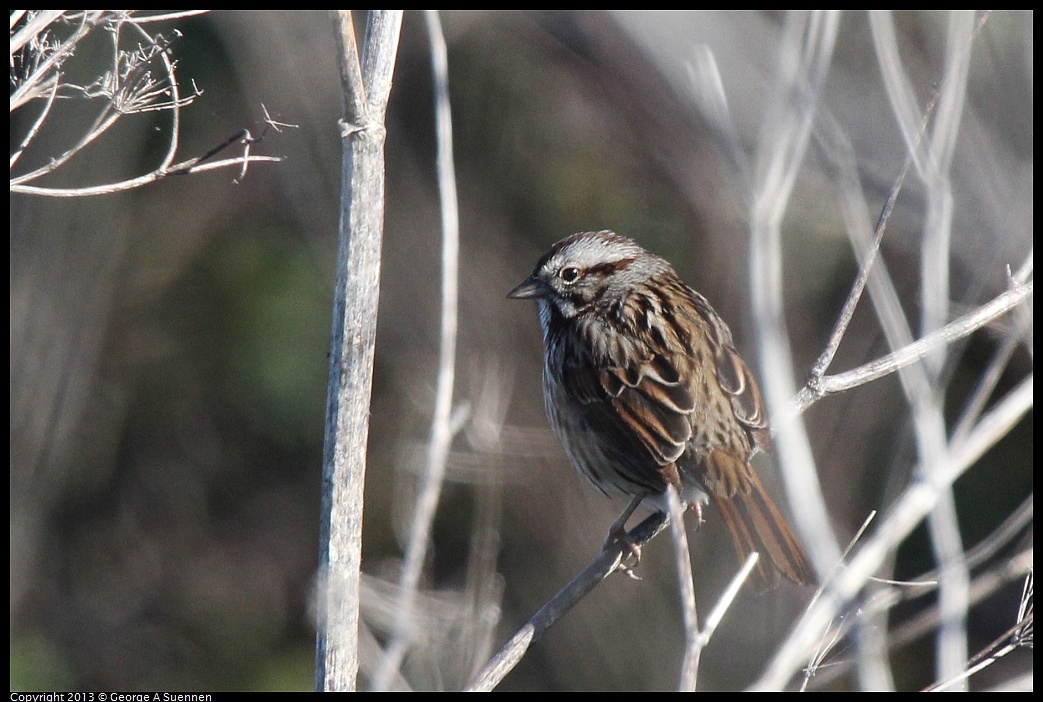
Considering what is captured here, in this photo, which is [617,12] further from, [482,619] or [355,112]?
[482,619]

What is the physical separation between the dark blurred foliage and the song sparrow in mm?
1718

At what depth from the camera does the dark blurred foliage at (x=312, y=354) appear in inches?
219

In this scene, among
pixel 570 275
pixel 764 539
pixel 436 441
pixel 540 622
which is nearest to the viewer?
pixel 436 441

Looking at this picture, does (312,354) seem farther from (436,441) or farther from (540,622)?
(436,441)

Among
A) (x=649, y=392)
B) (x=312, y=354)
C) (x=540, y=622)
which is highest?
(x=312, y=354)

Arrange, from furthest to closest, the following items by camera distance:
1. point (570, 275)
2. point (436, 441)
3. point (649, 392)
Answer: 1. point (570, 275)
2. point (649, 392)
3. point (436, 441)

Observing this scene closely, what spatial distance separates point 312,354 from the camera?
607 centimetres

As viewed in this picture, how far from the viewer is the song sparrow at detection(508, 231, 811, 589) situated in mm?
3174

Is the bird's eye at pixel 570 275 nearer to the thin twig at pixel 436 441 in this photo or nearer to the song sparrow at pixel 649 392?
the song sparrow at pixel 649 392

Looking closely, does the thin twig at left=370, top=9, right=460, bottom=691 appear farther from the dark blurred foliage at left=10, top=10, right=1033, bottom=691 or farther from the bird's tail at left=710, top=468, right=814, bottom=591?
the dark blurred foliage at left=10, top=10, right=1033, bottom=691

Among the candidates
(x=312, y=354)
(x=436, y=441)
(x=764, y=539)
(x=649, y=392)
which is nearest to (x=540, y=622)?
(x=436, y=441)

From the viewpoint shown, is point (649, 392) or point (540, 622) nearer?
point (540, 622)

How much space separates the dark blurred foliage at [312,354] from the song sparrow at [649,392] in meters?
1.72

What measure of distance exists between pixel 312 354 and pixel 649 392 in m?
3.19
